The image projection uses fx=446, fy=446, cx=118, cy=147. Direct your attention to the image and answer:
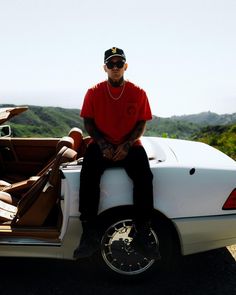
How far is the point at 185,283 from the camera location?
4.12m

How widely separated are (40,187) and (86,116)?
0.79 m

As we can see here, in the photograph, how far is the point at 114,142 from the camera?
414 centimetres

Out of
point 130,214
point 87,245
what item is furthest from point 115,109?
point 87,245

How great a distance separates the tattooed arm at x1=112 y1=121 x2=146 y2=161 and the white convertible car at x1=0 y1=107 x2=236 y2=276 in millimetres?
133

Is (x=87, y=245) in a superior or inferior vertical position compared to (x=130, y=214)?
inferior

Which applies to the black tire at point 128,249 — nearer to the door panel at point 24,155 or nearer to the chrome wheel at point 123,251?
the chrome wheel at point 123,251

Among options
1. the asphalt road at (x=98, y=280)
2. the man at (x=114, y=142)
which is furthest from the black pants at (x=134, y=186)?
the asphalt road at (x=98, y=280)

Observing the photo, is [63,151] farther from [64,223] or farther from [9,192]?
[9,192]

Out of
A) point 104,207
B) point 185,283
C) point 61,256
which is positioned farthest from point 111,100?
point 185,283

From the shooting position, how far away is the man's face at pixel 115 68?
4.04 meters

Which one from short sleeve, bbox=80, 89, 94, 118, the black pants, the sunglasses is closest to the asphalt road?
the black pants

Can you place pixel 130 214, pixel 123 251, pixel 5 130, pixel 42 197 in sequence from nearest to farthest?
1. pixel 130 214
2. pixel 123 251
3. pixel 42 197
4. pixel 5 130

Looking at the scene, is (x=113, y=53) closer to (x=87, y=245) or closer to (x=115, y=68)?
(x=115, y=68)

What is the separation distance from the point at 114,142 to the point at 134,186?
1.80ft
